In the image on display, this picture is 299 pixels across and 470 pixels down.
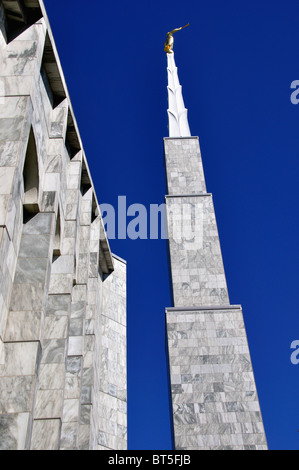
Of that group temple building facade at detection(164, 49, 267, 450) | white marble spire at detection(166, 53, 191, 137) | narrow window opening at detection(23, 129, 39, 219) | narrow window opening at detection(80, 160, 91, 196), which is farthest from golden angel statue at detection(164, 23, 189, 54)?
narrow window opening at detection(23, 129, 39, 219)

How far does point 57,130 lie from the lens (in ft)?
44.4

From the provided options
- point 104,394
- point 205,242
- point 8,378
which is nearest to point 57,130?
point 8,378

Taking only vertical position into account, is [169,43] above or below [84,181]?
above

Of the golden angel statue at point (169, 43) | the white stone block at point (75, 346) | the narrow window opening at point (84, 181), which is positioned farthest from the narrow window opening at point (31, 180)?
the golden angel statue at point (169, 43)

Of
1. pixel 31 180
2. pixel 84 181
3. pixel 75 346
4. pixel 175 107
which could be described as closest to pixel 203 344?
pixel 75 346

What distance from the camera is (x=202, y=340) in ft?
69.7

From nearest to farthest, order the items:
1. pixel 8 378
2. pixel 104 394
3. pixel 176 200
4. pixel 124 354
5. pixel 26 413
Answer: pixel 26 413
pixel 8 378
pixel 104 394
pixel 124 354
pixel 176 200

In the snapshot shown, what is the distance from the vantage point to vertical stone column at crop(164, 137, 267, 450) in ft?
61.6

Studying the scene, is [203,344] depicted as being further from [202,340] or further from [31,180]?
[31,180]

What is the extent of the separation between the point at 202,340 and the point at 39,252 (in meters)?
12.3

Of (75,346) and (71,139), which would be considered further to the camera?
(71,139)

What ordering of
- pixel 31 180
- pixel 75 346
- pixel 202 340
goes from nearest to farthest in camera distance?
pixel 31 180 → pixel 75 346 → pixel 202 340
